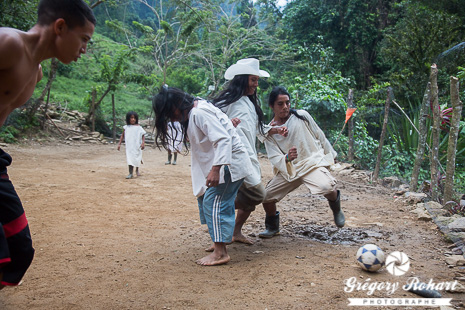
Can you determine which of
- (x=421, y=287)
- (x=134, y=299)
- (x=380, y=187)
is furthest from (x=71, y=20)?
(x=380, y=187)

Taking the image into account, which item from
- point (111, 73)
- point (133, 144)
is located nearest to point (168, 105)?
point (133, 144)

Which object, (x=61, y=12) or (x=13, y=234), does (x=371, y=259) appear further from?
(x=61, y=12)

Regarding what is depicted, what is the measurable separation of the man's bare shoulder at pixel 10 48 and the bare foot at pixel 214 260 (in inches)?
83.9

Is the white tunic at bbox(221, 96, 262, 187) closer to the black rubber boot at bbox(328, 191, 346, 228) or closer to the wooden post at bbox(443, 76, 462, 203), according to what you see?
the black rubber boot at bbox(328, 191, 346, 228)

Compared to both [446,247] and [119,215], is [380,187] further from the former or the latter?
[119,215]

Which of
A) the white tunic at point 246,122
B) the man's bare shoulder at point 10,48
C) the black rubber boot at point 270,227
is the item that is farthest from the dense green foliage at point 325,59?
the man's bare shoulder at point 10,48

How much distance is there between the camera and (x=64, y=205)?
18.2 ft


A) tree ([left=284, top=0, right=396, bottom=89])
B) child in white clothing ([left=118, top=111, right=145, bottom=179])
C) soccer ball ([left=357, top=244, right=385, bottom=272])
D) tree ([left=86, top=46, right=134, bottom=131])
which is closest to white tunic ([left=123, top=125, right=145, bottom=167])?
child in white clothing ([left=118, top=111, right=145, bottom=179])

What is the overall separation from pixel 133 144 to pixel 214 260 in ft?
18.9

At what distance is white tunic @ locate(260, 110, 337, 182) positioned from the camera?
13.5 ft

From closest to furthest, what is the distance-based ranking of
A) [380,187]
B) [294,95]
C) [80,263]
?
[80,263] < [380,187] < [294,95]

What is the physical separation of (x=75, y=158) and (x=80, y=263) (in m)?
9.32

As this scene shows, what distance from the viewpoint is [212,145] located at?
3309 millimetres

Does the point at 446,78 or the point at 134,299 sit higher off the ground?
the point at 446,78
